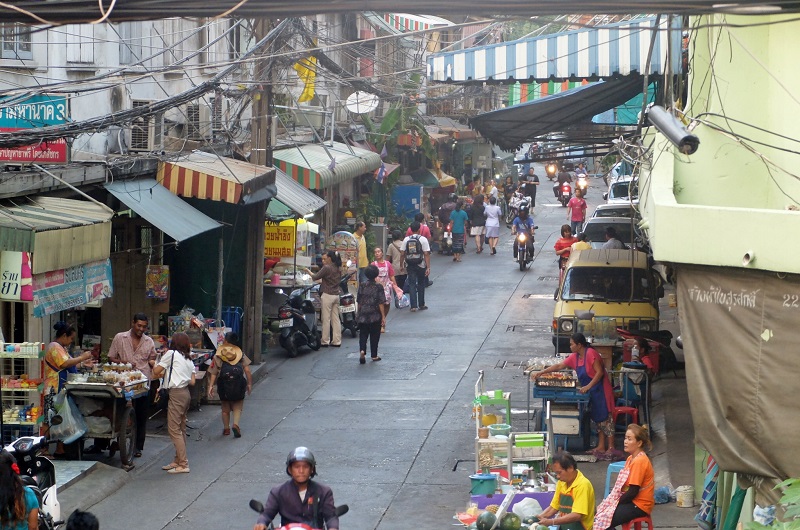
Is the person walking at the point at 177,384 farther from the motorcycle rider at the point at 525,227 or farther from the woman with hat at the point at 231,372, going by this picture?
the motorcycle rider at the point at 525,227

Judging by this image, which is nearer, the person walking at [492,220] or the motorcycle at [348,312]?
the motorcycle at [348,312]

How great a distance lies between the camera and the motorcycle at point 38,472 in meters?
10.2

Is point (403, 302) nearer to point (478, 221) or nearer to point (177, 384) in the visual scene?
point (478, 221)

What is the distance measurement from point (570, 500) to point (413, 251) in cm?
1487

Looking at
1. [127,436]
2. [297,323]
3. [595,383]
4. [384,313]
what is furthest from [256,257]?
[595,383]

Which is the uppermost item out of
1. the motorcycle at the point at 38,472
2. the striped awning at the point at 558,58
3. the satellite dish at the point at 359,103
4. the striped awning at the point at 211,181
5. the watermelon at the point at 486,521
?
the satellite dish at the point at 359,103

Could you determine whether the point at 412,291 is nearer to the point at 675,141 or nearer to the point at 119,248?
the point at 119,248

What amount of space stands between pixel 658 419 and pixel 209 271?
8.20 metres

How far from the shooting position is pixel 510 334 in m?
22.6

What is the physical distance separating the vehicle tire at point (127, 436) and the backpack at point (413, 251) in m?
11.3

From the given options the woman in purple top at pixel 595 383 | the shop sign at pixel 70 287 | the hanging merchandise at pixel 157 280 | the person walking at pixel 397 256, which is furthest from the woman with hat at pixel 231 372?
the person walking at pixel 397 256

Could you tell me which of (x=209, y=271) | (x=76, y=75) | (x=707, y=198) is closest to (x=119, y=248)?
(x=209, y=271)

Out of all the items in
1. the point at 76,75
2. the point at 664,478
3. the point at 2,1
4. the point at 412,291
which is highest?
the point at 76,75

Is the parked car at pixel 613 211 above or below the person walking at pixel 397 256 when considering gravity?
above
